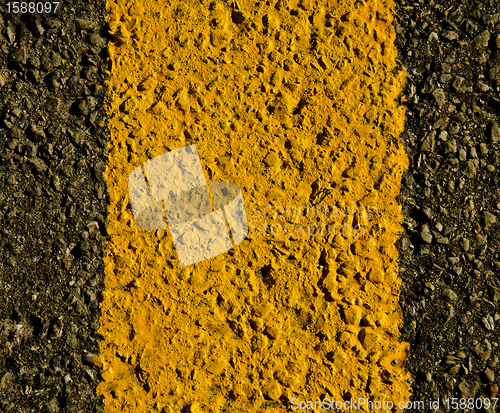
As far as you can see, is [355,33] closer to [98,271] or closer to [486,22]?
[486,22]

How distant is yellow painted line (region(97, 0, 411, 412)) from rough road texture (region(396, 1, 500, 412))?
100mm

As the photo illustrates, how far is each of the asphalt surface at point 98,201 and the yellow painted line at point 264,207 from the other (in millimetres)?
97

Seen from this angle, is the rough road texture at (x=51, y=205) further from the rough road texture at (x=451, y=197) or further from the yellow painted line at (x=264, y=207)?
the rough road texture at (x=451, y=197)

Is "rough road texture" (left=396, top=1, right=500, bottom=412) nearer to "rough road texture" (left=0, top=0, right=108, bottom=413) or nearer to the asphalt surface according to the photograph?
the asphalt surface

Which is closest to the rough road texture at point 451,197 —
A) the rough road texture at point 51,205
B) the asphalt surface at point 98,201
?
the asphalt surface at point 98,201

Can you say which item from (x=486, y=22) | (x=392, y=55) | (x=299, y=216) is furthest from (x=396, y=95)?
(x=299, y=216)

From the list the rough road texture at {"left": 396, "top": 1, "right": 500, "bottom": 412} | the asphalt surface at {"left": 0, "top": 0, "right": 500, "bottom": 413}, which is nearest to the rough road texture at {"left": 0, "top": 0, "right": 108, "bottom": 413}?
the asphalt surface at {"left": 0, "top": 0, "right": 500, "bottom": 413}

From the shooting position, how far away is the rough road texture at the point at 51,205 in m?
1.91

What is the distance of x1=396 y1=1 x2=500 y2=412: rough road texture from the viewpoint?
1931 millimetres

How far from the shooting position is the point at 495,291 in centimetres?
196

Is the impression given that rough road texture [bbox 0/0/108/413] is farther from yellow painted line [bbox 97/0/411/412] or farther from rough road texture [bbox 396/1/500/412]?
rough road texture [bbox 396/1/500/412]

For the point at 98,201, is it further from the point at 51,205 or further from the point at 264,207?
the point at 264,207

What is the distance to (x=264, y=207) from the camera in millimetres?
1939

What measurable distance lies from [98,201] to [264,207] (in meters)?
0.85
